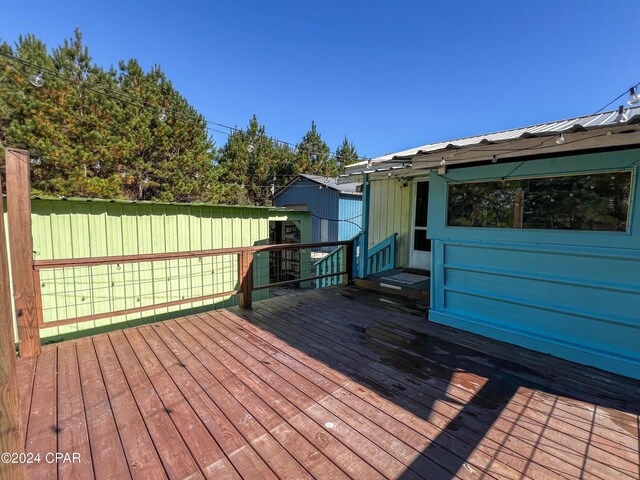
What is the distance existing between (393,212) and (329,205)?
8.45 metres

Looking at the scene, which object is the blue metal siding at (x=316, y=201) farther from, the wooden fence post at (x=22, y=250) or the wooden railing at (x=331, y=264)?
the wooden fence post at (x=22, y=250)

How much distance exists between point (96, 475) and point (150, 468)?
0.25m

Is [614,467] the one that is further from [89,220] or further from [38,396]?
[89,220]

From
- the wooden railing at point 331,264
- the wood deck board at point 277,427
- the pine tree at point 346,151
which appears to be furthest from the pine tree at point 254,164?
the wood deck board at point 277,427

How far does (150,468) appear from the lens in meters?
1.52

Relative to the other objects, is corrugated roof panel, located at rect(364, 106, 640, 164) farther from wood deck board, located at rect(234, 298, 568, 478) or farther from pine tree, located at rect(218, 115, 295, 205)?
pine tree, located at rect(218, 115, 295, 205)

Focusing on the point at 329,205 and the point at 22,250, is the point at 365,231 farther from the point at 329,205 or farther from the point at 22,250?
the point at 329,205

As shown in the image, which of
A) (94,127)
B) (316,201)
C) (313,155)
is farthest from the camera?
(313,155)

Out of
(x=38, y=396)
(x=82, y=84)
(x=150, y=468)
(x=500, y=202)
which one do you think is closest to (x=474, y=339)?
(x=500, y=202)

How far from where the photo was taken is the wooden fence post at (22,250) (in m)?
2.46

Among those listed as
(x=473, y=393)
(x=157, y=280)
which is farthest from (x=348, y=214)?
(x=473, y=393)

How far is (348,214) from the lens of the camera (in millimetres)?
14500

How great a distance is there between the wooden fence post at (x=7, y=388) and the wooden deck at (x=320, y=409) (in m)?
→ 0.84

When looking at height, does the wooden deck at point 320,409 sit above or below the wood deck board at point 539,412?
above
